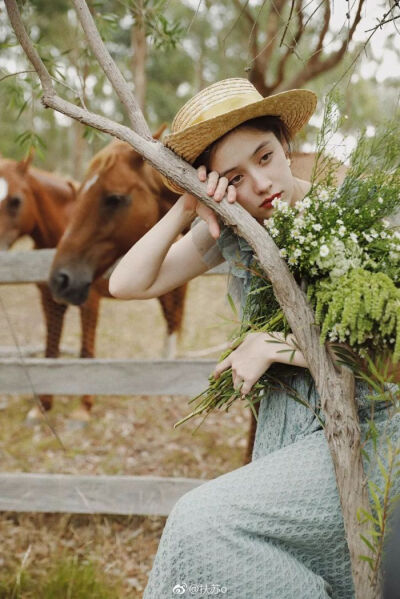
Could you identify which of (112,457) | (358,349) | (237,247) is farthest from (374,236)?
(112,457)

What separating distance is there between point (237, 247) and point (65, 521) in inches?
88.3

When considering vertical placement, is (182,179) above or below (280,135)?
below

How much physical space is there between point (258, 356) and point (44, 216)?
3350mm

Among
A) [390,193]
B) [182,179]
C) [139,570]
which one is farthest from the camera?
[139,570]

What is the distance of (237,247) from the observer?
1.61 m

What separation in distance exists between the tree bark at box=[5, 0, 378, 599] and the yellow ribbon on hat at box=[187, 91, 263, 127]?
0.49ft

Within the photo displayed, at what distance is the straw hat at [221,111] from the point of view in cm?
142

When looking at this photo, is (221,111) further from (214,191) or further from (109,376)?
(109,376)

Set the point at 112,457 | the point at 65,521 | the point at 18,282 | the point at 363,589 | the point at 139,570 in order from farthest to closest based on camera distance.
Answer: the point at 112,457 < the point at 18,282 < the point at 65,521 < the point at 139,570 < the point at 363,589

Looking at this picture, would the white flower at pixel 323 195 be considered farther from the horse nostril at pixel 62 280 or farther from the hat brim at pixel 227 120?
the horse nostril at pixel 62 280

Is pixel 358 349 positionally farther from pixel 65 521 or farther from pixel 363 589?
pixel 65 521

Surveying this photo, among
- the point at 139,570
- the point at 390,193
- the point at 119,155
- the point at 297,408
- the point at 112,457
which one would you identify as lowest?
the point at 139,570

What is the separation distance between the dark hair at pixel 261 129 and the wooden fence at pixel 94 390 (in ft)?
4.62

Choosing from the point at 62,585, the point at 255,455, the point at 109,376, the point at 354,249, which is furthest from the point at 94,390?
the point at 354,249
